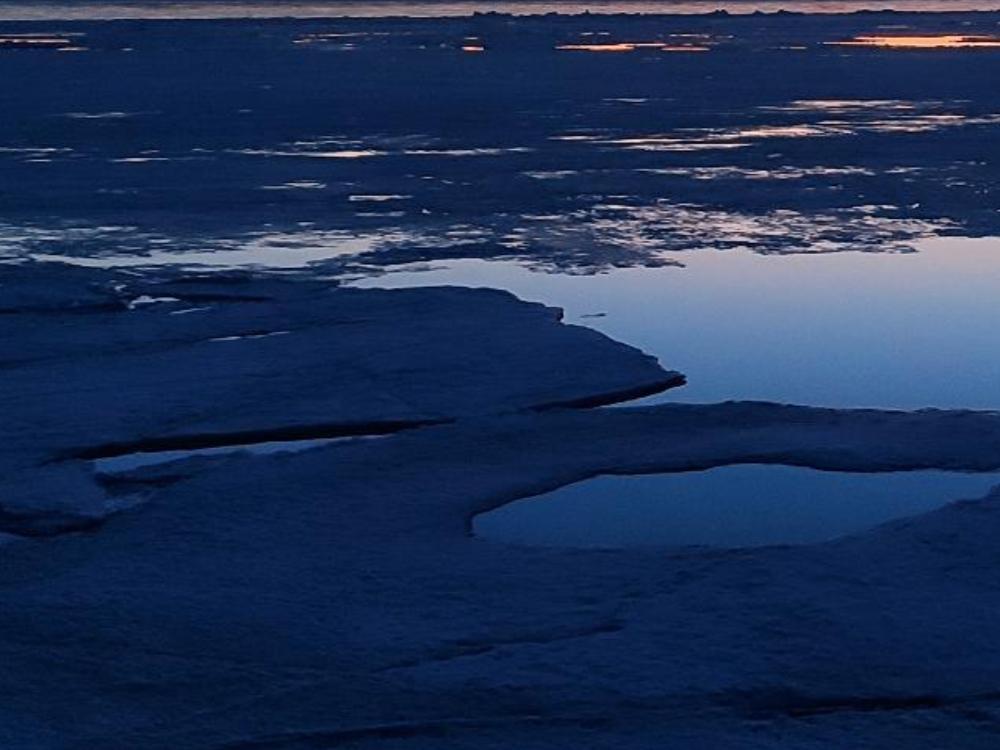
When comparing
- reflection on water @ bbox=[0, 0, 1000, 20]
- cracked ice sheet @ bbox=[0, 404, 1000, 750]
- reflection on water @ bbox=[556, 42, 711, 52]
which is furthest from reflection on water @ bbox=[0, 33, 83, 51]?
cracked ice sheet @ bbox=[0, 404, 1000, 750]

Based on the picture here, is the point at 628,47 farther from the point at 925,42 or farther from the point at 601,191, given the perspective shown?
the point at 601,191

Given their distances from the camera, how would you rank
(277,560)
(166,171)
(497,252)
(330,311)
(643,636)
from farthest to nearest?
(166,171) < (497,252) < (330,311) < (277,560) < (643,636)

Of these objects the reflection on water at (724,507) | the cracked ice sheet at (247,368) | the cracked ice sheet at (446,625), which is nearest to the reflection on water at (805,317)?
the cracked ice sheet at (247,368)

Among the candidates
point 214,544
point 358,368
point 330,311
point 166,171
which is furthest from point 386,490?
point 166,171

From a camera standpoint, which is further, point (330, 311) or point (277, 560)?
point (330, 311)

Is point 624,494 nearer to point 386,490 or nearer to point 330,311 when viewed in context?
point 386,490

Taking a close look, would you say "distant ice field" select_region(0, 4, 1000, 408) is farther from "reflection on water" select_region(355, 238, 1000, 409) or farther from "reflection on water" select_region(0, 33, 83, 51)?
"reflection on water" select_region(0, 33, 83, 51)
